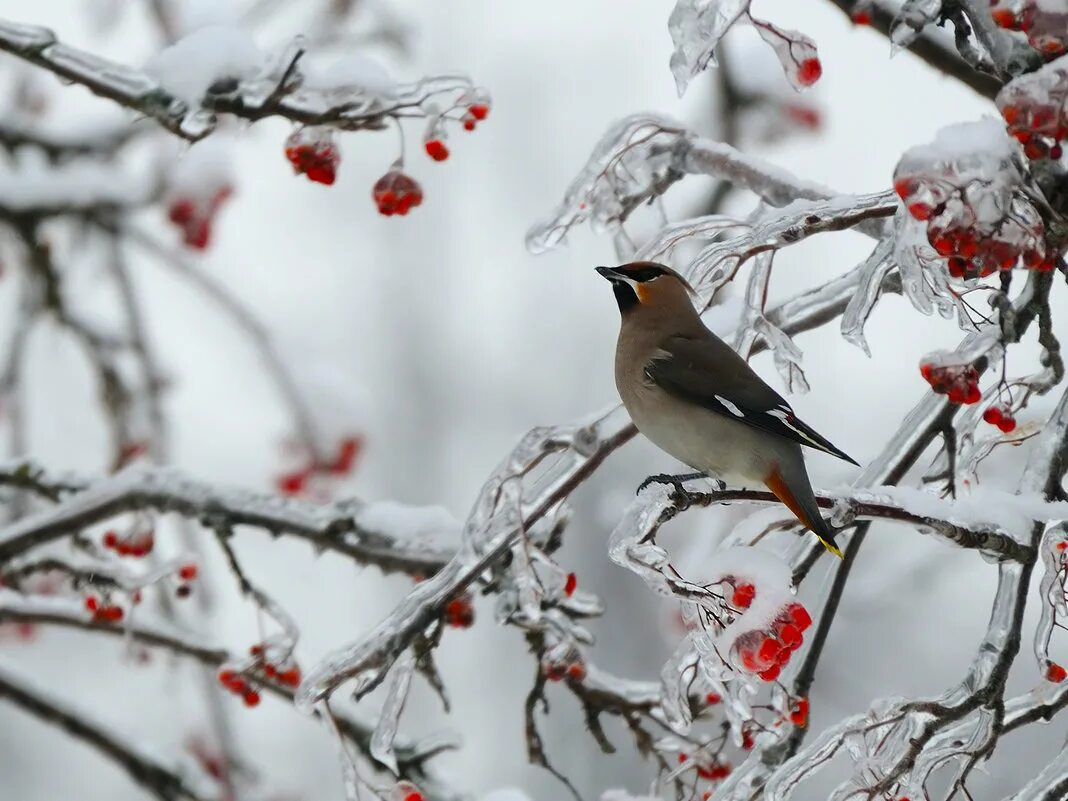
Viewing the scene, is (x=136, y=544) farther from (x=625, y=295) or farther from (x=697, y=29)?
(x=697, y=29)

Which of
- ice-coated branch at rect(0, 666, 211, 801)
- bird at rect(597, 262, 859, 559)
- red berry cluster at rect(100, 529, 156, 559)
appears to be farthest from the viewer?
ice-coated branch at rect(0, 666, 211, 801)

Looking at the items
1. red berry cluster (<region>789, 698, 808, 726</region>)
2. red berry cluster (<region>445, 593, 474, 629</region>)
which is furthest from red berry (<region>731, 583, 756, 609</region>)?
red berry cluster (<region>445, 593, 474, 629</region>)

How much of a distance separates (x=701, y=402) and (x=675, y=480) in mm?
309

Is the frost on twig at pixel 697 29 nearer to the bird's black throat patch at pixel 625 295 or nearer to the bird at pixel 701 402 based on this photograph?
the bird at pixel 701 402

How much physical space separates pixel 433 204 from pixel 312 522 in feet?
47.2

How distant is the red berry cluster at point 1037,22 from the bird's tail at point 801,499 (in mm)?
830

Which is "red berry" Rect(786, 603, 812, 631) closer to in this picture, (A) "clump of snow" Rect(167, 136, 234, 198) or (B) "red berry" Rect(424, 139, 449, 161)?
(B) "red berry" Rect(424, 139, 449, 161)

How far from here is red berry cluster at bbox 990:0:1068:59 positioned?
72.0 inches

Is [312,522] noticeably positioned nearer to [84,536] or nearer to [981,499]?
[84,536]

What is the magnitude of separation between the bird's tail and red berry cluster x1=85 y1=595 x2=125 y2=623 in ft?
5.05

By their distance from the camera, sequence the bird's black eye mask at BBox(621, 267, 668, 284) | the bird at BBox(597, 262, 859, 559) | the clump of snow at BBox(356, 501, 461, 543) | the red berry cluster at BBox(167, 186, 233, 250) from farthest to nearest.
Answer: the red berry cluster at BBox(167, 186, 233, 250), the bird's black eye mask at BBox(621, 267, 668, 284), the clump of snow at BBox(356, 501, 461, 543), the bird at BBox(597, 262, 859, 559)

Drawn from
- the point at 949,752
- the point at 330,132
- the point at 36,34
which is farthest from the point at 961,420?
the point at 36,34

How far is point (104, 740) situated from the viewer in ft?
12.2

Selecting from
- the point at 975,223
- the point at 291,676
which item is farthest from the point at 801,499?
the point at 291,676
